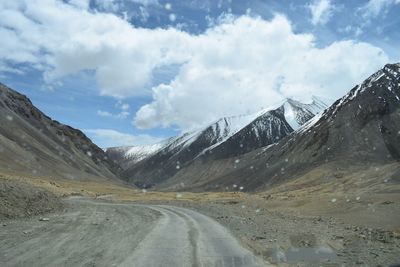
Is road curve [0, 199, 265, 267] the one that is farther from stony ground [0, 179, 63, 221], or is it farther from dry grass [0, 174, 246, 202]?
dry grass [0, 174, 246, 202]

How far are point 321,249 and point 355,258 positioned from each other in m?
2.88

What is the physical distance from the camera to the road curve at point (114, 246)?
1619 cm

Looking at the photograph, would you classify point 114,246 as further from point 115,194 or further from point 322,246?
point 115,194

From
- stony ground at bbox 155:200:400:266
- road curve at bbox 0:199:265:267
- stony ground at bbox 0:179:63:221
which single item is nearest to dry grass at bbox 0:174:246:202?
stony ground at bbox 0:179:63:221

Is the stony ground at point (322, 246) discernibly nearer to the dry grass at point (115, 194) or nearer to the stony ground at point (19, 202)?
the stony ground at point (19, 202)

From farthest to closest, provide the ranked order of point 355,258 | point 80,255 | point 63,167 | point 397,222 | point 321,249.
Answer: point 63,167
point 397,222
point 321,249
point 355,258
point 80,255

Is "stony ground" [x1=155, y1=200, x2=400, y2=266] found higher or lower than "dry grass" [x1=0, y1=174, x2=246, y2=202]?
lower

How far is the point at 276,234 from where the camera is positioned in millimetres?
27328

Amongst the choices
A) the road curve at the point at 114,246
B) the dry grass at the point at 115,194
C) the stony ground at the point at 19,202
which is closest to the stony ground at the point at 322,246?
the road curve at the point at 114,246

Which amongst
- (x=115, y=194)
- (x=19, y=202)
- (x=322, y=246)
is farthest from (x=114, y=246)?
(x=115, y=194)

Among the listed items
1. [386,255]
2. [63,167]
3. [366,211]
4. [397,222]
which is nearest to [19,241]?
[386,255]

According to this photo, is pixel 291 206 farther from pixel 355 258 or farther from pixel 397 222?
pixel 355 258

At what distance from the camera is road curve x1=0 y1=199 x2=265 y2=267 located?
53.1 feet

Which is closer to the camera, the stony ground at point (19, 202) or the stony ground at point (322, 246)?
the stony ground at point (322, 246)
